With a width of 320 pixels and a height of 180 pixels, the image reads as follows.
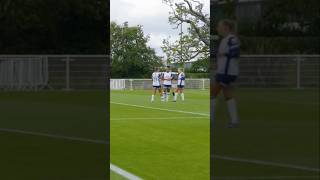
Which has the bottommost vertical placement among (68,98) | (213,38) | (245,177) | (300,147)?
(245,177)

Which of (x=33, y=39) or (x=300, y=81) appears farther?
(x=33, y=39)

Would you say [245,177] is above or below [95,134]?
below

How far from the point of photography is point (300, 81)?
358 centimetres

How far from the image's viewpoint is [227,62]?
3.30m

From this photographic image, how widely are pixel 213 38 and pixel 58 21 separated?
50.0 inches

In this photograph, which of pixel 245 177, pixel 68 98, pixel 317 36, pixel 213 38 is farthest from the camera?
pixel 68 98

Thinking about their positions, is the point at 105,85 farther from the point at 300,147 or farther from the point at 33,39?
the point at 300,147

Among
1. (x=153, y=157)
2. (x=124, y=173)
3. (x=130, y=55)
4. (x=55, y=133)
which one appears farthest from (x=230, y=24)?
(x=130, y=55)

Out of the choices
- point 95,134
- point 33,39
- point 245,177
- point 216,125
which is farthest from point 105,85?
point 245,177

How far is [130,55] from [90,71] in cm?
3536

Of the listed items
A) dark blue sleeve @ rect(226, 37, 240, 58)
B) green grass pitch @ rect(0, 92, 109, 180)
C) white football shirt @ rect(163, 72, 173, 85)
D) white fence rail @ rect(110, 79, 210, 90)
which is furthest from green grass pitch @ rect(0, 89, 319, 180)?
white fence rail @ rect(110, 79, 210, 90)

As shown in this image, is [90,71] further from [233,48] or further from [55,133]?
[233,48]

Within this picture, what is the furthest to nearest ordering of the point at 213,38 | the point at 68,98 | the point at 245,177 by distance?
1. the point at 68,98
2. the point at 245,177
3. the point at 213,38

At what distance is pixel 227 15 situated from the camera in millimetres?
3346
